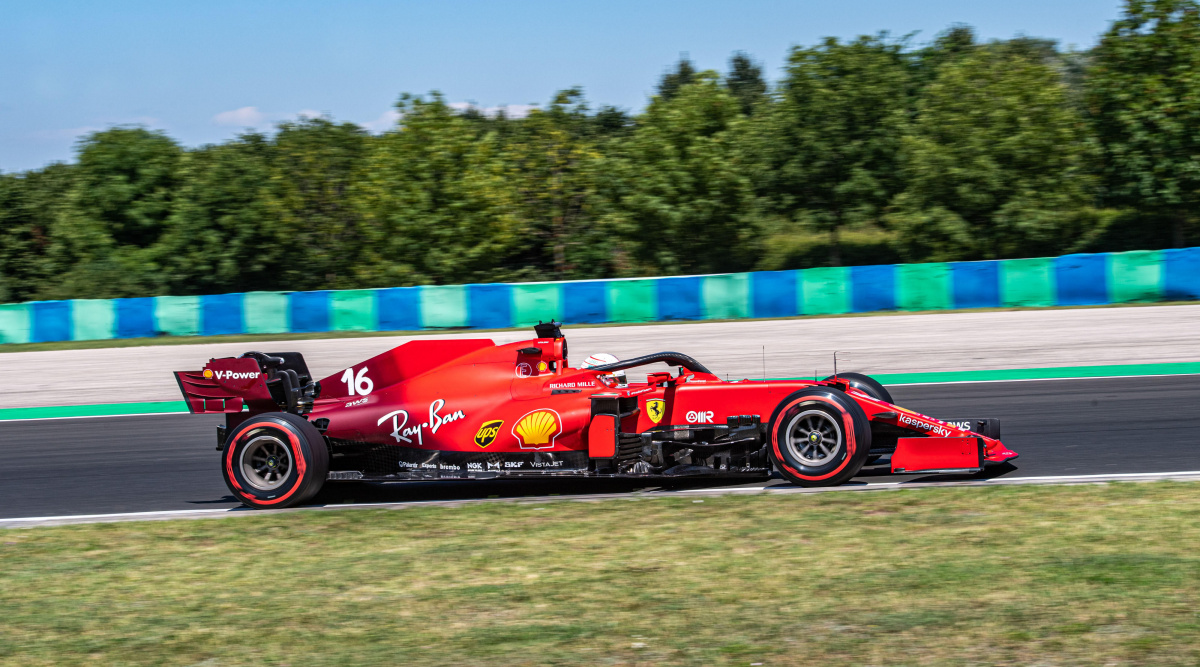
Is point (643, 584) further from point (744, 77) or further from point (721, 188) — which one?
point (744, 77)

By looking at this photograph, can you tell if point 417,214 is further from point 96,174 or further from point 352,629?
point 352,629

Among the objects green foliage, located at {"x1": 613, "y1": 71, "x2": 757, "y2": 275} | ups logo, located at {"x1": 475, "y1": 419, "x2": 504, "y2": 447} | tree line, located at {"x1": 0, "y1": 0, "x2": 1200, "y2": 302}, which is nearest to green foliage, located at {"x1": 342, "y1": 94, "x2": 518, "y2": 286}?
tree line, located at {"x1": 0, "y1": 0, "x2": 1200, "y2": 302}

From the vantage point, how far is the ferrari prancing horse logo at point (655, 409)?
7867mm

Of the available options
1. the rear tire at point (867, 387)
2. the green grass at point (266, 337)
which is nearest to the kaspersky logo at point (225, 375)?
the rear tire at point (867, 387)

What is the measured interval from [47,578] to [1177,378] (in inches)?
483

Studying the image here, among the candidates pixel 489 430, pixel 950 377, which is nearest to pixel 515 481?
pixel 489 430

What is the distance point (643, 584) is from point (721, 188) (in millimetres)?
27523

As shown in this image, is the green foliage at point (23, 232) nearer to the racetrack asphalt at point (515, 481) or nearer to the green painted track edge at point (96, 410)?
the green painted track edge at point (96, 410)

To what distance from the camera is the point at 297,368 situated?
28.4 ft

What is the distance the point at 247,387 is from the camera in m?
8.30

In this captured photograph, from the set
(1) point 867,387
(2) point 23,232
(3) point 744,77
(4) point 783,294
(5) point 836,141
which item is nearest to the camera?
(1) point 867,387

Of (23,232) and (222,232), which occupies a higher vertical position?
(23,232)

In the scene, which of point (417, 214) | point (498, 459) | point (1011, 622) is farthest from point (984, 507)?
point (417, 214)

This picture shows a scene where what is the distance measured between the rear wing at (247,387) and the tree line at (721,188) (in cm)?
2451
